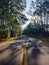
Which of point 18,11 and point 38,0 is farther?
point 38,0

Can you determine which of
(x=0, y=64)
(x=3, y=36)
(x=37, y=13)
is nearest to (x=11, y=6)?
(x=3, y=36)

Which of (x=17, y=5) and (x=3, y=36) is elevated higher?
(x=17, y=5)

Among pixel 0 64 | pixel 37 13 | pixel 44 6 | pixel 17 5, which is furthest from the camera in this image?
pixel 37 13

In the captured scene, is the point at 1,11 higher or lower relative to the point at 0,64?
higher

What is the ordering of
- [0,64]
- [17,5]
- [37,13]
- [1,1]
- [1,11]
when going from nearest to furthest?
1. [0,64]
2. [1,1]
3. [1,11]
4. [17,5]
5. [37,13]

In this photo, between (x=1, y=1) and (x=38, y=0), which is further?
(x=38, y=0)

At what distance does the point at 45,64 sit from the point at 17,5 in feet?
105

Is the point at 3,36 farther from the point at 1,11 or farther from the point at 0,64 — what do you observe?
the point at 0,64

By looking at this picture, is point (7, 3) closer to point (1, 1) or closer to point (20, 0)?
point (1, 1)

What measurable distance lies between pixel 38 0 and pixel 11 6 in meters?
22.7

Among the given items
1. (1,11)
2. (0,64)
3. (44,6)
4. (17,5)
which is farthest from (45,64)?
(44,6)

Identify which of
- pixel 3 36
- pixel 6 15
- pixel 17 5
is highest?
pixel 17 5

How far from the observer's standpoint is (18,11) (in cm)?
4125

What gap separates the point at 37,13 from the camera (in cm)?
6125
